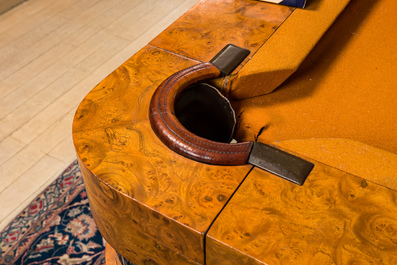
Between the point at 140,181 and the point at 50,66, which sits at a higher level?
the point at 140,181

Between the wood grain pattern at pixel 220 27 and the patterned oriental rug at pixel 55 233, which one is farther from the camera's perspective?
the patterned oriental rug at pixel 55 233

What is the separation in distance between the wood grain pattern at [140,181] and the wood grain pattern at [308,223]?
0.06 m

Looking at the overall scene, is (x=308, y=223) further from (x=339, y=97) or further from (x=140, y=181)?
(x=339, y=97)

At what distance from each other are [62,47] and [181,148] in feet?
8.02

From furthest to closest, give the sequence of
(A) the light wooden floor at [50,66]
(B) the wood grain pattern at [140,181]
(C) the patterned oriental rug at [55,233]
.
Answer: (A) the light wooden floor at [50,66], (C) the patterned oriental rug at [55,233], (B) the wood grain pattern at [140,181]

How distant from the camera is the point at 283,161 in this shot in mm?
1253

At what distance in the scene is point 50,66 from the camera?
3.16 meters

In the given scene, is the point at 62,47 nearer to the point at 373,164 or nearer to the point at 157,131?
the point at 157,131

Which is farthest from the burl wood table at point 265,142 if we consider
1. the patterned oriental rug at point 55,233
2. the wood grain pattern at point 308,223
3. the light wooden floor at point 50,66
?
the light wooden floor at point 50,66

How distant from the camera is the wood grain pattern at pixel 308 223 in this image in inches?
41.7

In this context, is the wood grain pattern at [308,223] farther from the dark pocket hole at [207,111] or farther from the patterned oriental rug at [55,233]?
the patterned oriental rug at [55,233]

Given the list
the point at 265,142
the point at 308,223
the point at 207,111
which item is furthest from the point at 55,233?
the point at 308,223

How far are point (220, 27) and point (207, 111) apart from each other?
45 cm

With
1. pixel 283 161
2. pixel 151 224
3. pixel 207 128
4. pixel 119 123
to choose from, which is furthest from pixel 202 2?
pixel 151 224
